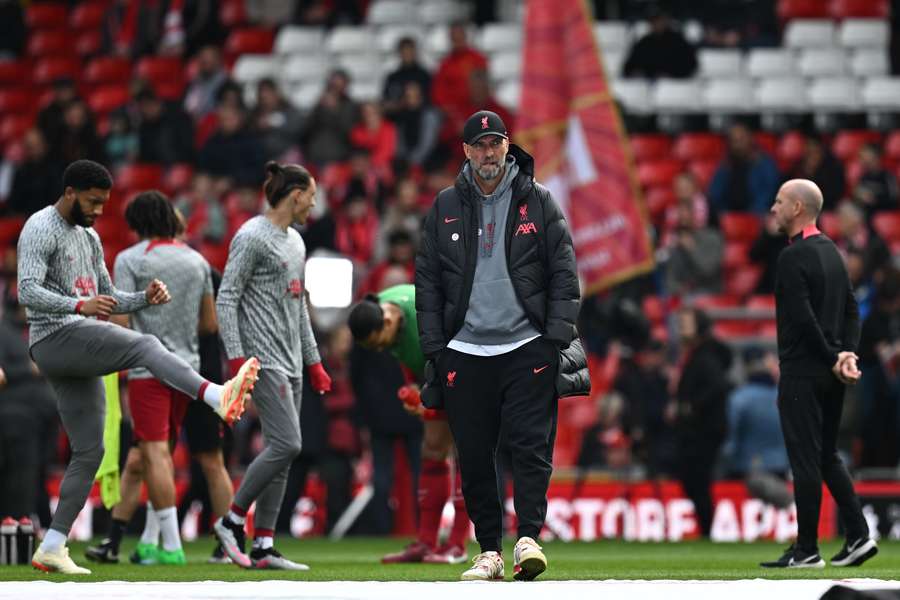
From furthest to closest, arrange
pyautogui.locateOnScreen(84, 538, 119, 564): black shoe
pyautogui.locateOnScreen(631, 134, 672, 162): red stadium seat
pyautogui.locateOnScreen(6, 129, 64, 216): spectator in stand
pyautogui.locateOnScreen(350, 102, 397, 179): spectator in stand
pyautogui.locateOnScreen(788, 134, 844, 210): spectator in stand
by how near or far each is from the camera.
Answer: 1. pyautogui.locateOnScreen(631, 134, 672, 162): red stadium seat
2. pyautogui.locateOnScreen(6, 129, 64, 216): spectator in stand
3. pyautogui.locateOnScreen(350, 102, 397, 179): spectator in stand
4. pyautogui.locateOnScreen(788, 134, 844, 210): spectator in stand
5. pyautogui.locateOnScreen(84, 538, 119, 564): black shoe

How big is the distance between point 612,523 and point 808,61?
8919 millimetres

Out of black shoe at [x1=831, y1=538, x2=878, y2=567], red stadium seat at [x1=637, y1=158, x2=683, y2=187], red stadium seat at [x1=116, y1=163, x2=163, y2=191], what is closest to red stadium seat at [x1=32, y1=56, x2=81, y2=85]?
red stadium seat at [x1=116, y1=163, x2=163, y2=191]

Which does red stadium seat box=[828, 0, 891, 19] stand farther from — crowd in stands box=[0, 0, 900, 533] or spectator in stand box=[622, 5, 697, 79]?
spectator in stand box=[622, 5, 697, 79]

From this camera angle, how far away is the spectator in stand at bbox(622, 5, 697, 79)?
77.6ft

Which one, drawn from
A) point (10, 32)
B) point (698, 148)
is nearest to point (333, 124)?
point (698, 148)

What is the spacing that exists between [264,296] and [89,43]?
18.2 m

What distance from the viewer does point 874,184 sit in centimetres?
2098

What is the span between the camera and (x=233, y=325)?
429 inches

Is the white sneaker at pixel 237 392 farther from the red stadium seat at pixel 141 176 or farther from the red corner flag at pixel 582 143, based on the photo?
the red stadium seat at pixel 141 176

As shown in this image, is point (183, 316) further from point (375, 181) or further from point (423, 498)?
point (375, 181)

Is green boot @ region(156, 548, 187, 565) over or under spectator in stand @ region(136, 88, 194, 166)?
under

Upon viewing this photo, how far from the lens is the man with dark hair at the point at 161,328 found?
1156 centimetres

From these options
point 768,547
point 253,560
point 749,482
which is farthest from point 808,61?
point 253,560

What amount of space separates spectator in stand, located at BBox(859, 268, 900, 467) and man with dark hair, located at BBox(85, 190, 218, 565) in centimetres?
763
